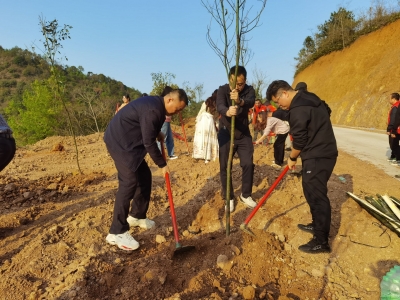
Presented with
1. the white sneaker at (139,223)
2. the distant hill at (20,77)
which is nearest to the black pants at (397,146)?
the white sneaker at (139,223)

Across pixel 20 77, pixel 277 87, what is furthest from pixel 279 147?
pixel 20 77

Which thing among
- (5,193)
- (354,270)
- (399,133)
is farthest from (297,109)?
(399,133)

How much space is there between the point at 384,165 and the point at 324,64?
2475cm

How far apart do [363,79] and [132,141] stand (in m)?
22.8

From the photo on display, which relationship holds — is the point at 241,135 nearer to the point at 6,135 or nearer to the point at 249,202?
the point at 249,202

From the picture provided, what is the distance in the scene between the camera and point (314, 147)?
288 centimetres

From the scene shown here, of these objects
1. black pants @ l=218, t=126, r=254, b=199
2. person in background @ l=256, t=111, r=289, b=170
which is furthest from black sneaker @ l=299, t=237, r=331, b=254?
Answer: person in background @ l=256, t=111, r=289, b=170

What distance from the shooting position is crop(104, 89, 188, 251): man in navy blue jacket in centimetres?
295

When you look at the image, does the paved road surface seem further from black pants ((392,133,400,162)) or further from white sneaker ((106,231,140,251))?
white sneaker ((106,231,140,251))

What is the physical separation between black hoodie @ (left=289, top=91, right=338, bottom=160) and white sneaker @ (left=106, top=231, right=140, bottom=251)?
1990 mm

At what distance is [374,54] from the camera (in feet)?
71.9

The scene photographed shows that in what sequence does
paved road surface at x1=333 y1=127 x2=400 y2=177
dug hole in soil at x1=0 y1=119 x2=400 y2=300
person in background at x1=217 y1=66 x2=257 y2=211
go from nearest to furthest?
1. dug hole in soil at x1=0 y1=119 x2=400 y2=300
2. person in background at x1=217 y1=66 x2=257 y2=211
3. paved road surface at x1=333 y1=127 x2=400 y2=177

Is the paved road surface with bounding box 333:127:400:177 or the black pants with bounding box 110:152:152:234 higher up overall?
the black pants with bounding box 110:152:152:234

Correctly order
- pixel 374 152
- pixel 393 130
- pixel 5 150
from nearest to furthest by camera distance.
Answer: pixel 5 150
pixel 393 130
pixel 374 152
